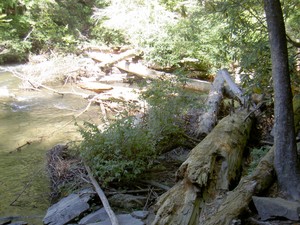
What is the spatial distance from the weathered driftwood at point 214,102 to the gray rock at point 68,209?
2409 millimetres

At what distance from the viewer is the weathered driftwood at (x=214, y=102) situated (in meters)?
6.25

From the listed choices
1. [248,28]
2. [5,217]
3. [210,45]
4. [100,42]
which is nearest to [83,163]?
[5,217]

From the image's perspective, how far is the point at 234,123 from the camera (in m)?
5.52

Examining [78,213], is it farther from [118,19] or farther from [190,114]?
[118,19]

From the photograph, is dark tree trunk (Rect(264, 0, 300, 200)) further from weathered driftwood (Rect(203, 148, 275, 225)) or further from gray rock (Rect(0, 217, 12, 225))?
gray rock (Rect(0, 217, 12, 225))

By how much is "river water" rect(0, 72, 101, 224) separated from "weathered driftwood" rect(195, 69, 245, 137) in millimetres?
2937

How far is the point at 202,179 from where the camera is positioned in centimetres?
370

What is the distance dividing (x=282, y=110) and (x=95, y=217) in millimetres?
2579

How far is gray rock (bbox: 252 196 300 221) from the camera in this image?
3008 millimetres

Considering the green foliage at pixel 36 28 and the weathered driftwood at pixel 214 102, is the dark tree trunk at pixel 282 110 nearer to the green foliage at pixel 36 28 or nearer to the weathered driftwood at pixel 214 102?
the weathered driftwood at pixel 214 102

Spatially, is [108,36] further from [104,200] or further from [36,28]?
[104,200]

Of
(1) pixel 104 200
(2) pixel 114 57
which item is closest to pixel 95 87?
(2) pixel 114 57

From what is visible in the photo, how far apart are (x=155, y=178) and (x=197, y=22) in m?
8.36

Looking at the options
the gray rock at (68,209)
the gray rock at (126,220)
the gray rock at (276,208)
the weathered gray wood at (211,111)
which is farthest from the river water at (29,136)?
the gray rock at (276,208)
